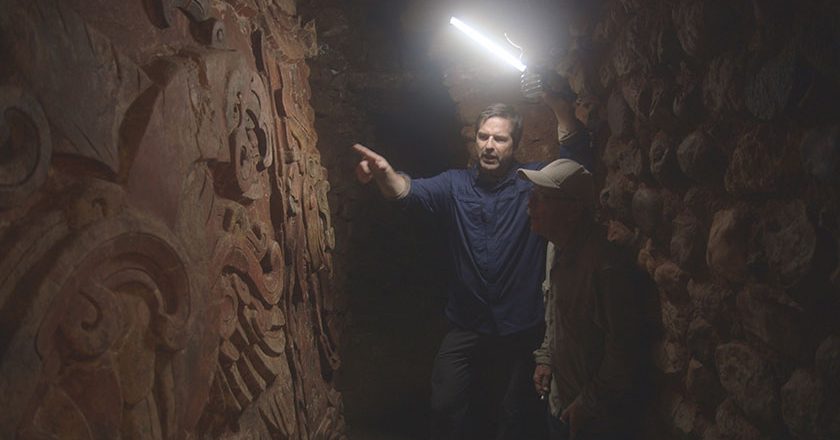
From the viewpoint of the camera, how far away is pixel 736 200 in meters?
1.18

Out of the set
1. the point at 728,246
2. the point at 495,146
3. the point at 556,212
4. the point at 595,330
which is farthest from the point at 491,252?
the point at 728,246

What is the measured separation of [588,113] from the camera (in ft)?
7.40

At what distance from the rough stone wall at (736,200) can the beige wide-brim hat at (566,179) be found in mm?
139

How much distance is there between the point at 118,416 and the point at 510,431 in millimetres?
2255

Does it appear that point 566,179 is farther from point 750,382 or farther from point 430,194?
point 430,194

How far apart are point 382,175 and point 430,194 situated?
0.34m

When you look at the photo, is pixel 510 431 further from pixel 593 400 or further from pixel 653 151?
pixel 653 151

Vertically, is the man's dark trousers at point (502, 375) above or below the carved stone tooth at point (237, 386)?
below

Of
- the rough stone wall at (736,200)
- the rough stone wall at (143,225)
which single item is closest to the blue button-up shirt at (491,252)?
the rough stone wall at (736,200)

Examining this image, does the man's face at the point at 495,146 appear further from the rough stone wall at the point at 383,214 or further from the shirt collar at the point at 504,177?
the rough stone wall at the point at 383,214

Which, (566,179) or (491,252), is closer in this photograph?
(566,179)

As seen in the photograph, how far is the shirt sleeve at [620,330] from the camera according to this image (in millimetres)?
1700

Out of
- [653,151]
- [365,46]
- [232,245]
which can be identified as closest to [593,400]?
[653,151]

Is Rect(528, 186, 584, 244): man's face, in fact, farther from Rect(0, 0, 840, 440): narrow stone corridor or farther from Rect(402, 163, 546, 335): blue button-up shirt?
Rect(402, 163, 546, 335): blue button-up shirt
